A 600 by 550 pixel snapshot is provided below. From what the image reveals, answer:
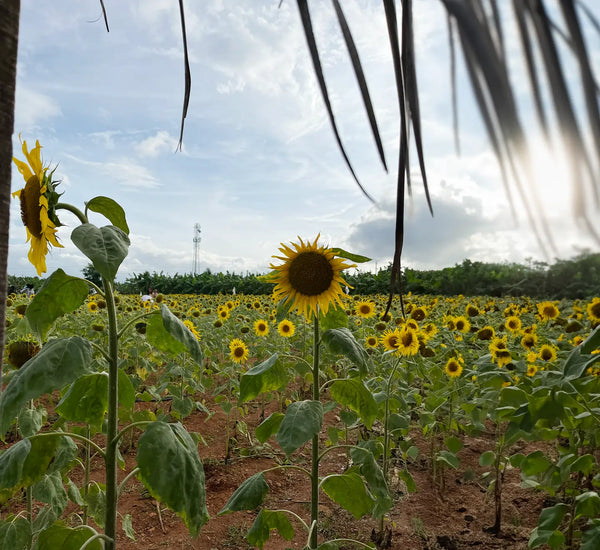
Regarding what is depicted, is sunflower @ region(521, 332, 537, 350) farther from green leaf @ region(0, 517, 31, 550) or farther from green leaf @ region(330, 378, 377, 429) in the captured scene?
green leaf @ region(0, 517, 31, 550)

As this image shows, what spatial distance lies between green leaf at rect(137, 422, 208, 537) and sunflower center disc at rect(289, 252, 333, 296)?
751 mm

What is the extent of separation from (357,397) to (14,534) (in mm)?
949

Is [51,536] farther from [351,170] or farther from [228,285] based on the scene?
[228,285]

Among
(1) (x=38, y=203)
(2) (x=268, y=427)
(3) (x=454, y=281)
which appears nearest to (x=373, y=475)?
(2) (x=268, y=427)

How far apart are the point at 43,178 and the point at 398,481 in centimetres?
219

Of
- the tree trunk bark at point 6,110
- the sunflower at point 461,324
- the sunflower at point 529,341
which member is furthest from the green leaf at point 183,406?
the sunflower at point 529,341

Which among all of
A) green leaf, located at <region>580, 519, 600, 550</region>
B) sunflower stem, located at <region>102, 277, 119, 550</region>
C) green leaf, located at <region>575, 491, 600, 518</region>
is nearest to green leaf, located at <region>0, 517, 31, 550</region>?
sunflower stem, located at <region>102, 277, 119, 550</region>

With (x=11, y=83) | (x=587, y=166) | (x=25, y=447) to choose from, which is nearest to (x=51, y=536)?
(x=25, y=447)

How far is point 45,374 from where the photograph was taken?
84 centimetres

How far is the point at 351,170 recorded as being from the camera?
0.64 meters

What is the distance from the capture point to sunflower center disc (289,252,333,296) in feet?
5.04

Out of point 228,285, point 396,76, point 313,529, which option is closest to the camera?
point 396,76

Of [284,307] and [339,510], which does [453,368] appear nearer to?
[339,510]

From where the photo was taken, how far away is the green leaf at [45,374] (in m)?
0.82
